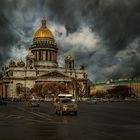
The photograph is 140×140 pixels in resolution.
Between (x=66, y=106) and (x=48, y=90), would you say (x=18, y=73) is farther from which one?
(x=66, y=106)

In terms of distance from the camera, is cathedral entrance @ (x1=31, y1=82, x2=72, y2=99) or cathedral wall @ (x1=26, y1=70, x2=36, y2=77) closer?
cathedral entrance @ (x1=31, y1=82, x2=72, y2=99)

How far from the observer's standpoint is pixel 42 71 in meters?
142

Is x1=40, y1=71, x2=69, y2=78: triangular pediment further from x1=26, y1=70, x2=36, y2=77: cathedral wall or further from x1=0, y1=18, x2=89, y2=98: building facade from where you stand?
x1=26, y1=70, x2=36, y2=77: cathedral wall

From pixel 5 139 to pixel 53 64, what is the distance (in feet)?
430

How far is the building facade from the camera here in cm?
13812

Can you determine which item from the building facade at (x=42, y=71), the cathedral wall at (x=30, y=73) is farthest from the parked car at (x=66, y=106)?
the cathedral wall at (x=30, y=73)

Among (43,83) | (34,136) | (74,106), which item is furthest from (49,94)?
(34,136)

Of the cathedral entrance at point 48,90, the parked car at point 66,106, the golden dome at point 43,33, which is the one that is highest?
the golden dome at point 43,33

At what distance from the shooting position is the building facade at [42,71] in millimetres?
138125

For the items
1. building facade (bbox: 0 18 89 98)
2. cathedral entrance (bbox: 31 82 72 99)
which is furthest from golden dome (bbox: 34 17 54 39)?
Answer: cathedral entrance (bbox: 31 82 72 99)

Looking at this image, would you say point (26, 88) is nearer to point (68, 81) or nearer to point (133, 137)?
point (68, 81)

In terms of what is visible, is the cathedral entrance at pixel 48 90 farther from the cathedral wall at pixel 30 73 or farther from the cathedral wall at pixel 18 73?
the cathedral wall at pixel 18 73

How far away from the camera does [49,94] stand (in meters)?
124

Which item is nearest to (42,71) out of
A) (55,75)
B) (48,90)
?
(55,75)
